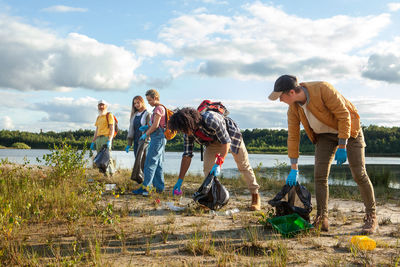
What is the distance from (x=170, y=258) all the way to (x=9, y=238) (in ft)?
5.37

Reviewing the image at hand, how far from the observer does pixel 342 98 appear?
3.63m

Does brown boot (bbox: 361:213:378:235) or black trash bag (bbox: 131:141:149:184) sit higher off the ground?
black trash bag (bbox: 131:141:149:184)

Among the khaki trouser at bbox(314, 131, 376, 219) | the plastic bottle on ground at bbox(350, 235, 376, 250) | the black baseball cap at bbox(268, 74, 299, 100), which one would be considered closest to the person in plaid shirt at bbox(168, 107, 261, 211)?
the black baseball cap at bbox(268, 74, 299, 100)

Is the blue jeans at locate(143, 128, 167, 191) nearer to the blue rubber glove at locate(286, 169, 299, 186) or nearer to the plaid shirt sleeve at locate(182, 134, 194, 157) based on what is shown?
the plaid shirt sleeve at locate(182, 134, 194, 157)

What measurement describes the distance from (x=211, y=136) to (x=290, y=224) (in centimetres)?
152

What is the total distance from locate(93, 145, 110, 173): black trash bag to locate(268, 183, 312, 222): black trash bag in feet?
14.8

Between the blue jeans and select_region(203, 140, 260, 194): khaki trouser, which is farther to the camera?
the blue jeans

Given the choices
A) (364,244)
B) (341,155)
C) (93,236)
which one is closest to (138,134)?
(93,236)

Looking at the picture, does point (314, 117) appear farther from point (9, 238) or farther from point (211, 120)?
point (9, 238)

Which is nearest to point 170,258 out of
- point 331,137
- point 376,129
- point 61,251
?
point 61,251

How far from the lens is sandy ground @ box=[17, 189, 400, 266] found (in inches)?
110

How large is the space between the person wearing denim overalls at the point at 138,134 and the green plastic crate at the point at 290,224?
3.45 m

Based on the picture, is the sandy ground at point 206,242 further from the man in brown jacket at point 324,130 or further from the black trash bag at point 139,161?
the black trash bag at point 139,161

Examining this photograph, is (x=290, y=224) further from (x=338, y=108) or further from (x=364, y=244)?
(x=338, y=108)
